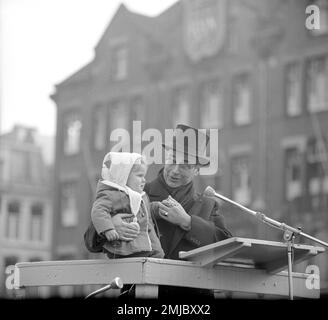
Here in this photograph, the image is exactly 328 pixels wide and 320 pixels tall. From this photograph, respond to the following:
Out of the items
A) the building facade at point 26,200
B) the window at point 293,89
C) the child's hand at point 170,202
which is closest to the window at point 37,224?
the building facade at point 26,200

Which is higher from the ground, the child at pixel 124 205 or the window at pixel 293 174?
the window at pixel 293 174

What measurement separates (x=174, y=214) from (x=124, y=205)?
4.6 inches

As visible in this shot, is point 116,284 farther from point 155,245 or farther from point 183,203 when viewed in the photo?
point 183,203

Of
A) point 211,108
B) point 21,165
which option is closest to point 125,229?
point 21,165

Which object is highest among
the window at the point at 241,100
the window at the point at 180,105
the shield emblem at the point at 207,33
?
the shield emblem at the point at 207,33

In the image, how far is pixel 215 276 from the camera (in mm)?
1761

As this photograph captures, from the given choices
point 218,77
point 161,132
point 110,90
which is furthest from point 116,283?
point 218,77

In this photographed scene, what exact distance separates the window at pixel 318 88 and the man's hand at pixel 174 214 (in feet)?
33.3

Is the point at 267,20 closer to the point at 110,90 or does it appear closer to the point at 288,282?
the point at 110,90

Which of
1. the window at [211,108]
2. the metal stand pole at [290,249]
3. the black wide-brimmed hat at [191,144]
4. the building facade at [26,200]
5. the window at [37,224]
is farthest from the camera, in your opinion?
the window at [211,108]

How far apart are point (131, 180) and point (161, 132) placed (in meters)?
0.30

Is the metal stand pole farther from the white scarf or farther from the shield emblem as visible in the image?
the shield emblem

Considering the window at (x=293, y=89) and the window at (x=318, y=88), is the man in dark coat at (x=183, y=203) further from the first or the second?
the window at (x=318, y=88)

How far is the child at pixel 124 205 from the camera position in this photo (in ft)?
5.95
